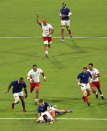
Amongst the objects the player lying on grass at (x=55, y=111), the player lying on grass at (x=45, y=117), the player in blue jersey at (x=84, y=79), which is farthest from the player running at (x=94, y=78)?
the player lying on grass at (x=45, y=117)

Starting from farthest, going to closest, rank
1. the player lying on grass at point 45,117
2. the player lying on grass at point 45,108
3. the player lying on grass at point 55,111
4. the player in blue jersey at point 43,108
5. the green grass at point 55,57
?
1. the green grass at point 55,57
2. the player lying on grass at point 55,111
3. the player in blue jersey at point 43,108
4. the player lying on grass at point 45,108
5. the player lying on grass at point 45,117

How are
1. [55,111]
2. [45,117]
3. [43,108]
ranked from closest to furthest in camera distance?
[45,117]
[43,108]
[55,111]

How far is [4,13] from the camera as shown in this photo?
41.3 meters

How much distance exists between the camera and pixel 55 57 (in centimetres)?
2950

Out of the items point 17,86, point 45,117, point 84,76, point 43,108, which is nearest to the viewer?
point 45,117

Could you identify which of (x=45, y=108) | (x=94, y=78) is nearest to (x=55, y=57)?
(x=94, y=78)

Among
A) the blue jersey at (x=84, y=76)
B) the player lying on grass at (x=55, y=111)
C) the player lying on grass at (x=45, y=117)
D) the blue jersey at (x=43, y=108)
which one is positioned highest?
the blue jersey at (x=84, y=76)

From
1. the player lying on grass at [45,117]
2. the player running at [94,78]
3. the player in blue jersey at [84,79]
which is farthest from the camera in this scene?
the player running at [94,78]

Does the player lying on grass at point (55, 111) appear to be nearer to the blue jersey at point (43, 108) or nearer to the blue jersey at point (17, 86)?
the blue jersey at point (43, 108)

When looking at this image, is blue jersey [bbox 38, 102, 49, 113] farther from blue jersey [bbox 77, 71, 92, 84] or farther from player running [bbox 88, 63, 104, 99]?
player running [bbox 88, 63, 104, 99]

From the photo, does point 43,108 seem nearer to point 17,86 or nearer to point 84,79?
point 17,86

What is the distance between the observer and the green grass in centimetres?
2077

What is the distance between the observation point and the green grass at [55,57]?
68.1 ft

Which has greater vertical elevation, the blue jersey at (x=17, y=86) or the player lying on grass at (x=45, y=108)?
the blue jersey at (x=17, y=86)
